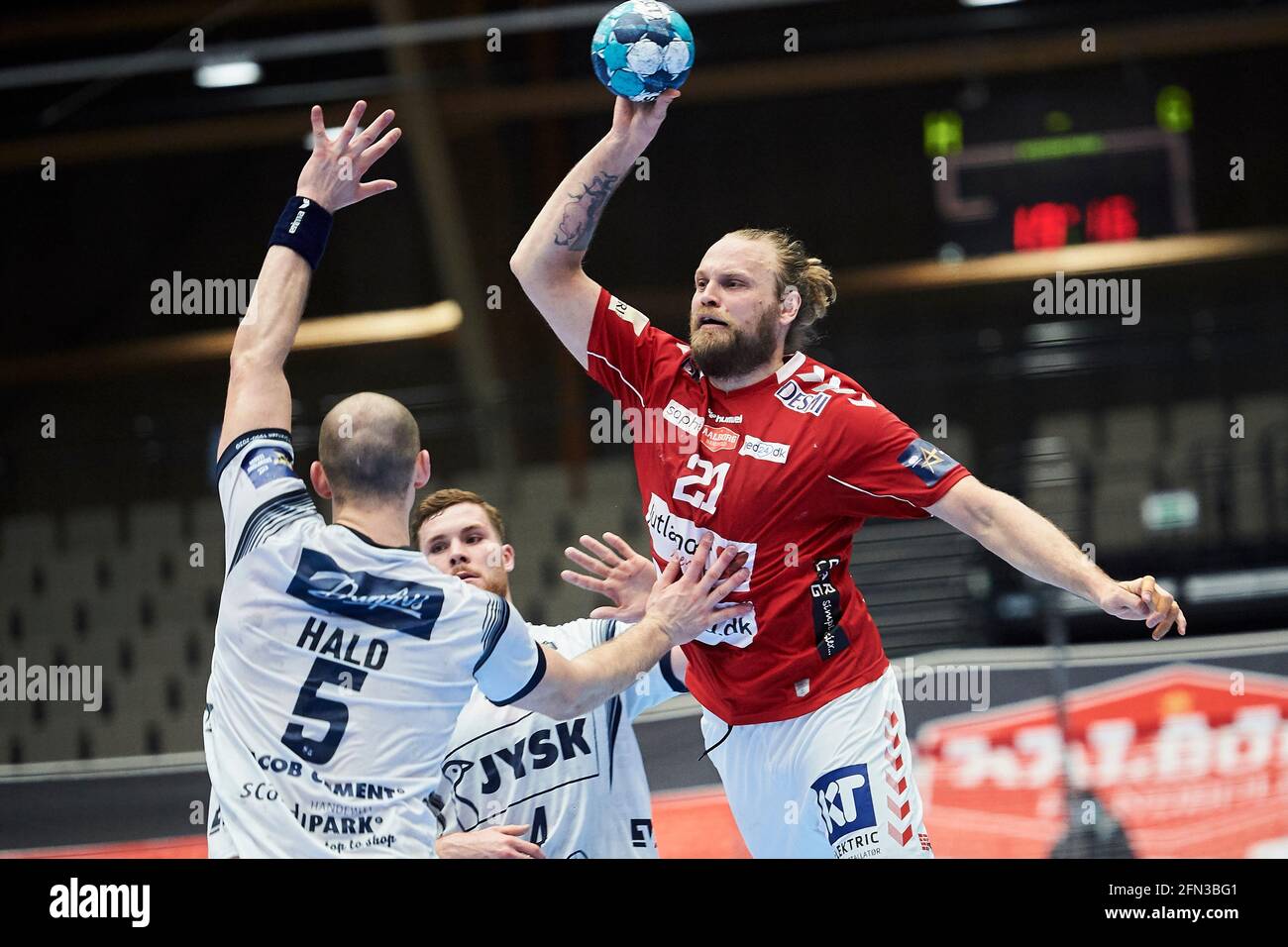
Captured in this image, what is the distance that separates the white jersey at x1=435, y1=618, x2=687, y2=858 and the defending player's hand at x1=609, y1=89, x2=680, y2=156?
5.34 ft

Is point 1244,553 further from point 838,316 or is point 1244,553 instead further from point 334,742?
point 334,742

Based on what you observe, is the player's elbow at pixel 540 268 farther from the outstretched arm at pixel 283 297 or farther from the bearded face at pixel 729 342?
the outstretched arm at pixel 283 297

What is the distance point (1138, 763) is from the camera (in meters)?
6.25

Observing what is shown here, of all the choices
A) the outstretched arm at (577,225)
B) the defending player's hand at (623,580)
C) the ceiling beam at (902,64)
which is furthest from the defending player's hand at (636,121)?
the ceiling beam at (902,64)

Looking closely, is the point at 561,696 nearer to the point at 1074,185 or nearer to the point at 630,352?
the point at 630,352

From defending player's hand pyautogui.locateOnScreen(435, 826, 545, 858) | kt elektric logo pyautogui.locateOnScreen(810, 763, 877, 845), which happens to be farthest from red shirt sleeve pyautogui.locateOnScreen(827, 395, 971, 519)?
defending player's hand pyautogui.locateOnScreen(435, 826, 545, 858)

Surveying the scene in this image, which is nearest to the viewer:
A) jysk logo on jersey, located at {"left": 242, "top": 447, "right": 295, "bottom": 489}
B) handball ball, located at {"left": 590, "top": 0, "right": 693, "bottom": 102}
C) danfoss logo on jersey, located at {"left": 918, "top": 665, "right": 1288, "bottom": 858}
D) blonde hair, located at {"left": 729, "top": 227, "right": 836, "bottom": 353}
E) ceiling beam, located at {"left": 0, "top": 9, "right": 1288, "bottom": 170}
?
jysk logo on jersey, located at {"left": 242, "top": 447, "right": 295, "bottom": 489}

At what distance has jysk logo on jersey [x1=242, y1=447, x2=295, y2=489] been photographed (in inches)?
145

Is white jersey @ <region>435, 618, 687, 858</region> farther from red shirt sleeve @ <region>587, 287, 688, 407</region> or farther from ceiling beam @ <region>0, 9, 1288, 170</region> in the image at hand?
ceiling beam @ <region>0, 9, 1288, 170</region>
